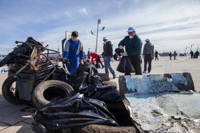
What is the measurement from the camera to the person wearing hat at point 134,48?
370cm

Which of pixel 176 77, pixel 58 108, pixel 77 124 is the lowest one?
pixel 77 124

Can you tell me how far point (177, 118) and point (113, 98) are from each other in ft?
3.52

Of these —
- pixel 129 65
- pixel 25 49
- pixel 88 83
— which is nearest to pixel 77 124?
pixel 88 83

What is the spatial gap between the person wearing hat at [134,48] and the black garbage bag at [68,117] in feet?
7.65

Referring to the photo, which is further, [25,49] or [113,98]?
[25,49]

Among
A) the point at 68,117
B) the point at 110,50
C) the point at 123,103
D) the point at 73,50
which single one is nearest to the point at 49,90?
the point at 68,117

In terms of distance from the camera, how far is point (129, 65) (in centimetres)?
355

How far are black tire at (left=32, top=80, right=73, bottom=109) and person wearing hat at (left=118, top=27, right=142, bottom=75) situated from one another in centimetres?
176

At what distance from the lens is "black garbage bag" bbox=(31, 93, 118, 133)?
128cm

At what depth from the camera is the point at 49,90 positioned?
2857 mm

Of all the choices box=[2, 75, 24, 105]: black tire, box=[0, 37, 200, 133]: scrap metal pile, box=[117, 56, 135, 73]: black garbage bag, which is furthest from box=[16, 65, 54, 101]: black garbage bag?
box=[117, 56, 135, 73]: black garbage bag

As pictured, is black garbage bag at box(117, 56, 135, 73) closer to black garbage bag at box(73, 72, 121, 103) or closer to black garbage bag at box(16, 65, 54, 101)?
black garbage bag at box(73, 72, 121, 103)

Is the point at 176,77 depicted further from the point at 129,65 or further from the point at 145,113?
the point at 129,65

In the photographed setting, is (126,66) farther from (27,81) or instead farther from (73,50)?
(27,81)
